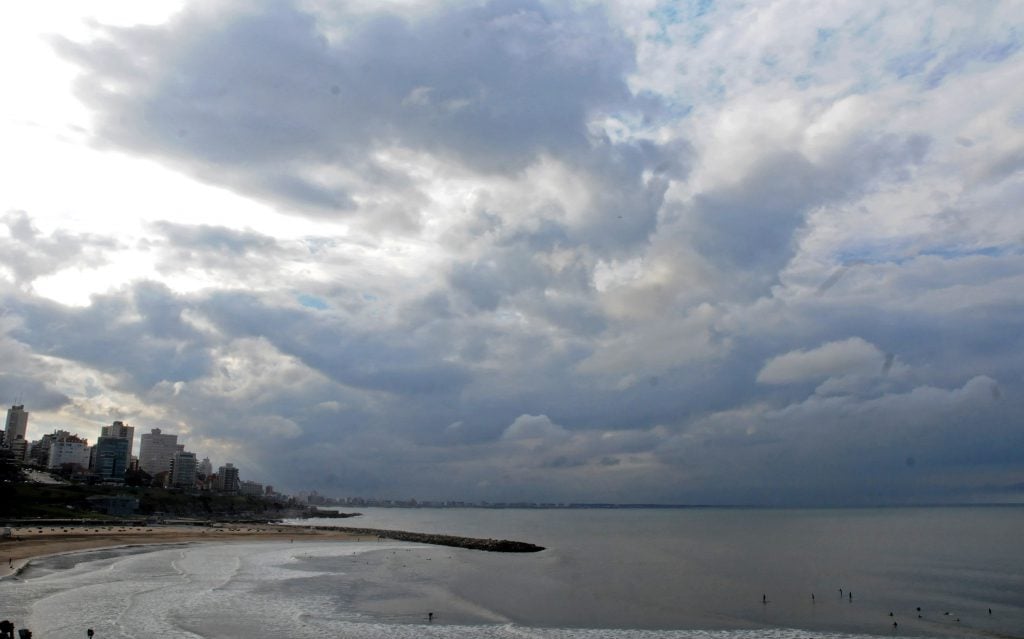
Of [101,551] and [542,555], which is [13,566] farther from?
[542,555]

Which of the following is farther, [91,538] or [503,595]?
[91,538]

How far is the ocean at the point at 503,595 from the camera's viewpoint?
→ 46.0m

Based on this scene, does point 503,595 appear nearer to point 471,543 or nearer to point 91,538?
point 471,543

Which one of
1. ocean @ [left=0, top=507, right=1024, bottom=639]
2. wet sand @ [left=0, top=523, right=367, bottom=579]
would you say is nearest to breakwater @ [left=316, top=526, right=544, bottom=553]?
ocean @ [left=0, top=507, right=1024, bottom=639]

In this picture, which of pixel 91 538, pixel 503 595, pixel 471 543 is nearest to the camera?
pixel 503 595

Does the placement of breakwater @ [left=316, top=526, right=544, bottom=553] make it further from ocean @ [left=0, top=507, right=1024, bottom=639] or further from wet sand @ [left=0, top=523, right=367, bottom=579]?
wet sand @ [left=0, top=523, right=367, bottom=579]

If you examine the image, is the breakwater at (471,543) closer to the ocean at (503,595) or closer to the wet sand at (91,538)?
the ocean at (503,595)

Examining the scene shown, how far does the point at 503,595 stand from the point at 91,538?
77.2m

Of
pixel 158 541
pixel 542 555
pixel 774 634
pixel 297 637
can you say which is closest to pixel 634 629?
pixel 774 634

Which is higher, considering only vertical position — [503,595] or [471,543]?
[503,595]

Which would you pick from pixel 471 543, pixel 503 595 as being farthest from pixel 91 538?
pixel 503 595

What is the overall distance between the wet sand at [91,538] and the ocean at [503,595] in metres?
5.01

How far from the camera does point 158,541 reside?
364ft

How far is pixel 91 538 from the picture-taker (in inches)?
4117
